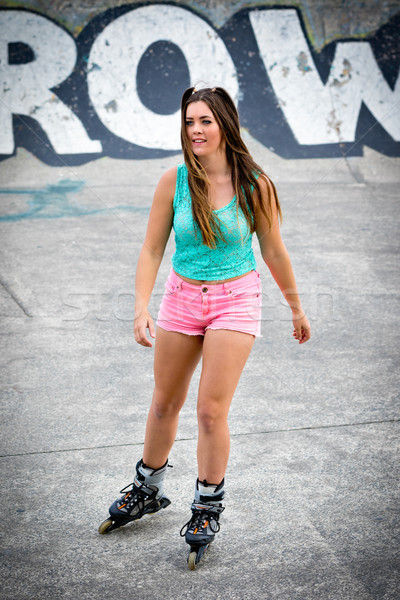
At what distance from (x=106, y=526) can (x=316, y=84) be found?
12.2m

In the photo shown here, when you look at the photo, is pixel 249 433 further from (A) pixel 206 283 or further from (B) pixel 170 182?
(B) pixel 170 182

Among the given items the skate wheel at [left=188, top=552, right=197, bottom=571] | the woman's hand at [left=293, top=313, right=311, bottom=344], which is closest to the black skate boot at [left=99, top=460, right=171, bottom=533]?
the skate wheel at [left=188, top=552, right=197, bottom=571]

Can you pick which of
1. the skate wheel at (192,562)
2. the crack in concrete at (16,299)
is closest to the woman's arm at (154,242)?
the skate wheel at (192,562)

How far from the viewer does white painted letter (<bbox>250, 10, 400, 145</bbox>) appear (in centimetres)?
1297

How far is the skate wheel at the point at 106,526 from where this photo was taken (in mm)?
2692

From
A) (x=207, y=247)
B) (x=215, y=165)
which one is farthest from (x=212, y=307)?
(x=215, y=165)

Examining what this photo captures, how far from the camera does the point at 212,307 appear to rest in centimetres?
259

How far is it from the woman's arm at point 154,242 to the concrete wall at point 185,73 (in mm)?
9866

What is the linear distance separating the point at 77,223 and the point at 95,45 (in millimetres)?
6053

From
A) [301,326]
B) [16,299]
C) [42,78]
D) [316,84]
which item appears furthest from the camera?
[316,84]

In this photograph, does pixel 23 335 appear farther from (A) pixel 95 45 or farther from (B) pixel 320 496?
(A) pixel 95 45

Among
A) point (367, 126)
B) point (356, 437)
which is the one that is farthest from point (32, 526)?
point (367, 126)

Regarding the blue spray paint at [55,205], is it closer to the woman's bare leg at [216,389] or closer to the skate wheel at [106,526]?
the skate wheel at [106,526]

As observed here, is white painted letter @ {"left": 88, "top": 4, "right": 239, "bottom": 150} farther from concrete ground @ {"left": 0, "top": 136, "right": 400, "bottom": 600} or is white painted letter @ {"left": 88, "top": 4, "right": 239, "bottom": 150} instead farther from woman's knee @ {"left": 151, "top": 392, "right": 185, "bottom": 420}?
woman's knee @ {"left": 151, "top": 392, "right": 185, "bottom": 420}
